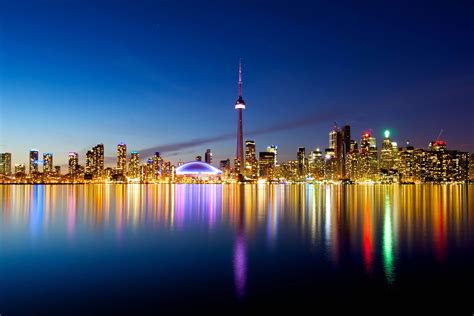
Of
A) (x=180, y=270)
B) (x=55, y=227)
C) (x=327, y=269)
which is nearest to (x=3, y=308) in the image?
(x=180, y=270)

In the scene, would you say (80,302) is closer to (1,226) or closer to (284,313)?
(284,313)

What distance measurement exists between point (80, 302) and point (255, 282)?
5511 millimetres

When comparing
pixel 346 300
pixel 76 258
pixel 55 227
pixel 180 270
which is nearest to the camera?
pixel 346 300

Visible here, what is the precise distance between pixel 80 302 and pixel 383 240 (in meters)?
16.3

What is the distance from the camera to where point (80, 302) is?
39.7ft

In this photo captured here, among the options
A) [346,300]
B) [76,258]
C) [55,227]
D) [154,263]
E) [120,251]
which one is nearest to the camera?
[346,300]

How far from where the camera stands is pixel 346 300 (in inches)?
473

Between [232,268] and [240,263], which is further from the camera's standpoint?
[240,263]

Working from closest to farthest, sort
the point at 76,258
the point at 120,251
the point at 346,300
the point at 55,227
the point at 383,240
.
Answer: the point at 346,300
the point at 76,258
the point at 120,251
the point at 383,240
the point at 55,227

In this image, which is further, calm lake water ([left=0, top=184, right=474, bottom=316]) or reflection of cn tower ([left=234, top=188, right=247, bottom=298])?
reflection of cn tower ([left=234, top=188, right=247, bottom=298])

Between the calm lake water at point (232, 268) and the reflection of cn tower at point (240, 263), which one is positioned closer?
the calm lake water at point (232, 268)

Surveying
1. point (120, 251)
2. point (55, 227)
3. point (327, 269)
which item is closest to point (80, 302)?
point (120, 251)

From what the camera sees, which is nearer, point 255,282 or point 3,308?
point 3,308

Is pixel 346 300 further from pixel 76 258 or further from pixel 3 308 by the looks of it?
pixel 76 258
